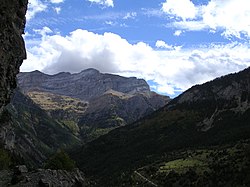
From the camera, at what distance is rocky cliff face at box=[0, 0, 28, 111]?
69812 millimetres

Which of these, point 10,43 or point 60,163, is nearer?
point 10,43

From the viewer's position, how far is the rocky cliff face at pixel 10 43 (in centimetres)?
6981

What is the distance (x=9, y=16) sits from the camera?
237 ft

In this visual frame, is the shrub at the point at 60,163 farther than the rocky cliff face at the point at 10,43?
Yes

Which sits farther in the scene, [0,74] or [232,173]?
[232,173]

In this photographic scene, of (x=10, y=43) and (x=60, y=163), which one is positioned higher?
(x=10, y=43)

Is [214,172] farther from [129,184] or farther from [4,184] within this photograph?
[4,184]

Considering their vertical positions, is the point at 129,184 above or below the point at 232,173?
below

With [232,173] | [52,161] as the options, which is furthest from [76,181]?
[232,173]

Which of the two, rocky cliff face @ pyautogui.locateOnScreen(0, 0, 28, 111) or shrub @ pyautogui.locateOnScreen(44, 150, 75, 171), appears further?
shrub @ pyautogui.locateOnScreen(44, 150, 75, 171)

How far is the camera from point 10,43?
72.7 m

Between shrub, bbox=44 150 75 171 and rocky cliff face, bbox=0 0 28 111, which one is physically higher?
rocky cliff face, bbox=0 0 28 111

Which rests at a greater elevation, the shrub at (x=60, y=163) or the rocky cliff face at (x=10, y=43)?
the rocky cliff face at (x=10, y=43)

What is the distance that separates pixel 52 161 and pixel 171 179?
79334mm
